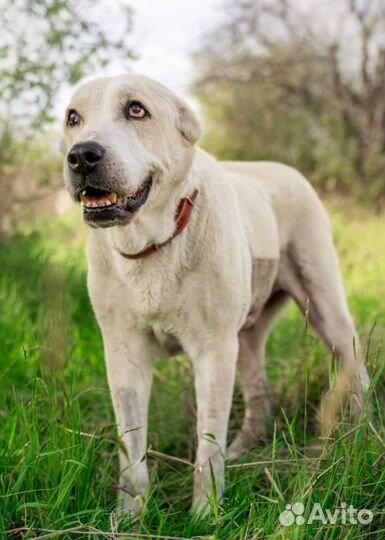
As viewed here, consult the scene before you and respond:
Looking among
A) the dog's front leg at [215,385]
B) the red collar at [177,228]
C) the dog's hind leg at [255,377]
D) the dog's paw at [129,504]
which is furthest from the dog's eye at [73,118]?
the dog's hind leg at [255,377]

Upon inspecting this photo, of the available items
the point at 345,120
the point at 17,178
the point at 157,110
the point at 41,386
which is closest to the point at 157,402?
the point at 41,386

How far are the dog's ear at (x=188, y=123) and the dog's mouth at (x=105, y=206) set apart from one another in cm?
39

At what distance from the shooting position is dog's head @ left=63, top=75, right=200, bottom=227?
8.34 ft

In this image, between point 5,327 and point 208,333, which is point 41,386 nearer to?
point 208,333

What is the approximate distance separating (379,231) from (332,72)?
879 cm

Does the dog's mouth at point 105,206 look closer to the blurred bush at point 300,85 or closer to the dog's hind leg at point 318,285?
the dog's hind leg at point 318,285

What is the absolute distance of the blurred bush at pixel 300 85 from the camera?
16656 millimetres

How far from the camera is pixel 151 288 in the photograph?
9.54ft

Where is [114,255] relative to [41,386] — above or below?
above

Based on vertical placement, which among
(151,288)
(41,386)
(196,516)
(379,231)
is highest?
(151,288)

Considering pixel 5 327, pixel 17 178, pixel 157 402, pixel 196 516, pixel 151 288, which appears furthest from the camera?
pixel 17 178

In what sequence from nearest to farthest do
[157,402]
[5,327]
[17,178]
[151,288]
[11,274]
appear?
[151,288] < [157,402] < [5,327] < [11,274] < [17,178]

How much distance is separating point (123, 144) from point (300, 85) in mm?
15618

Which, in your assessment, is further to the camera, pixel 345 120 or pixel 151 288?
pixel 345 120
